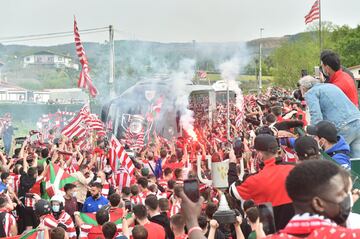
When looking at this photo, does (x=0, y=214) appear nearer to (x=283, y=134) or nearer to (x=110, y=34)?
(x=283, y=134)

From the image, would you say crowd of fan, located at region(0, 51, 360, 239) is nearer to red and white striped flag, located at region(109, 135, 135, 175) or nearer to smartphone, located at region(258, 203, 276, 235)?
smartphone, located at region(258, 203, 276, 235)

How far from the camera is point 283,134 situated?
7.40 metres

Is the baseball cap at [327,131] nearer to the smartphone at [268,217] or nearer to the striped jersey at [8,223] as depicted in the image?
the smartphone at [268,217]

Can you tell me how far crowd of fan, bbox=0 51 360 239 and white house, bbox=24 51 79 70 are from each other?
70190 millimetres

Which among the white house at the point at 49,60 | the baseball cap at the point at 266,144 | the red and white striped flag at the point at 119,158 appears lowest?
the red and white striped flag at the point at 119,158

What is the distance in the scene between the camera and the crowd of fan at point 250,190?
3.02 meters

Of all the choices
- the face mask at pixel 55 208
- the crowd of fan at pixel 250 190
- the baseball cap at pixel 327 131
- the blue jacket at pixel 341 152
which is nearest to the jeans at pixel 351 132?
the crowd of fan at pixel 250 190

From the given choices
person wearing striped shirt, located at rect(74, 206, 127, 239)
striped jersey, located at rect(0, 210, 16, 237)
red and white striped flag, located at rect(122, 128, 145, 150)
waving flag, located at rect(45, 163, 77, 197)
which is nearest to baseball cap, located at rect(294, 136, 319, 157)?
person wearing striped shirt, located at rect(74, 206, 127, 239)

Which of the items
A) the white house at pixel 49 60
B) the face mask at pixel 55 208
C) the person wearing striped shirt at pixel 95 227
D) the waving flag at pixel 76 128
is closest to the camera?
the person wearing striped shirt at pixel 95 227

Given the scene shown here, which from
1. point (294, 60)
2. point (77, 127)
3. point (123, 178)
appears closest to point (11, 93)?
point (294, 60)

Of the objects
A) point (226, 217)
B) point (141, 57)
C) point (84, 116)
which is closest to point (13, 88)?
point (141, 57)

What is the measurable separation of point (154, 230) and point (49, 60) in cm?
9641

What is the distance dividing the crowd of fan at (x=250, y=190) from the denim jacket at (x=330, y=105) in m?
0.01

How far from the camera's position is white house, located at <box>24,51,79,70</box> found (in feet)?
285
